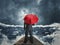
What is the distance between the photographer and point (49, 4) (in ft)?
5.98

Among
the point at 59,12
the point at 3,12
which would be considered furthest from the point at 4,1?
the point at 59,12

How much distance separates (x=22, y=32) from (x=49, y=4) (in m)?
0.46

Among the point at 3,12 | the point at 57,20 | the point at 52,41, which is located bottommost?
the point at 52,41

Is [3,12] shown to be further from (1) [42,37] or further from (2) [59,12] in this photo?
(2) [59,12]

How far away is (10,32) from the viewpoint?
1.79 m

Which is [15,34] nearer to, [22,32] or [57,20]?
[22,32]

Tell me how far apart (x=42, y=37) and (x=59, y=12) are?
0.36 m

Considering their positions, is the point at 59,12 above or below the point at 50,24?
above

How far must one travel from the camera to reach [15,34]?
1.79m

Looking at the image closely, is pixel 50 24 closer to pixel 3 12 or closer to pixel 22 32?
pixel 22 32

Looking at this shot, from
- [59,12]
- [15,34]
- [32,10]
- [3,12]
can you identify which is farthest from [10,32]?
[59,12]

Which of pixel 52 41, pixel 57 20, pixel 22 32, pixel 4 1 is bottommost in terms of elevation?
pixel 52 41

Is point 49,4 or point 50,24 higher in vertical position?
point 49,4

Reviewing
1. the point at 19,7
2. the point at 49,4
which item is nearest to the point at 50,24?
the point at 49,4
